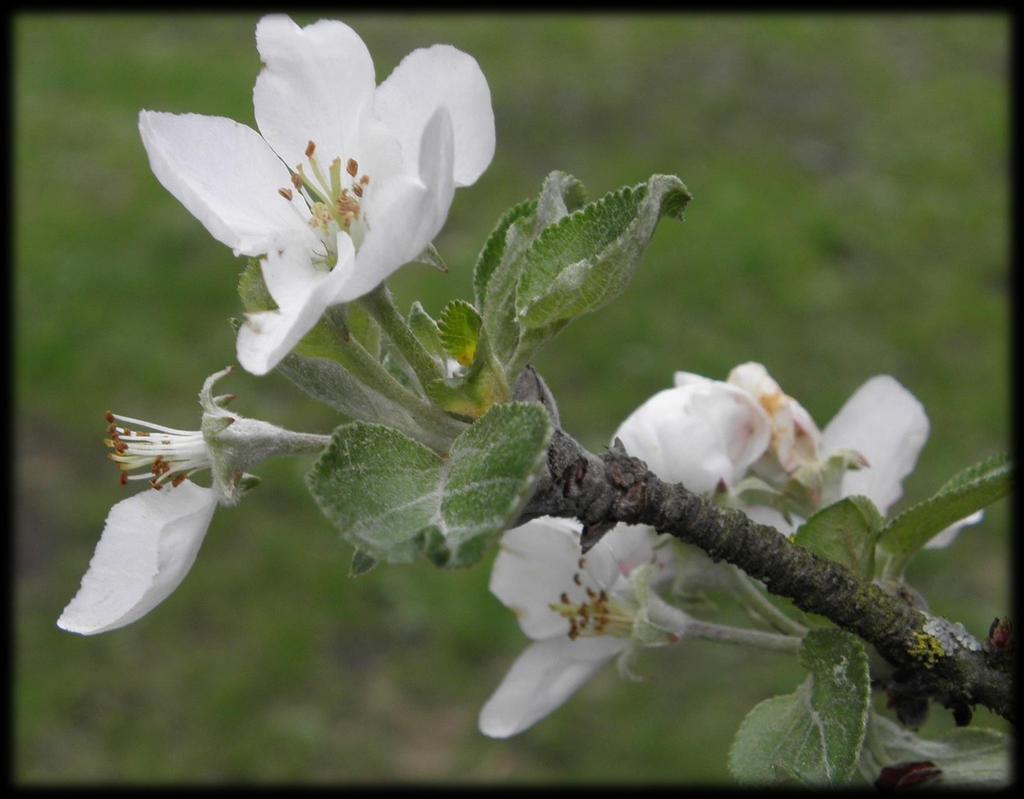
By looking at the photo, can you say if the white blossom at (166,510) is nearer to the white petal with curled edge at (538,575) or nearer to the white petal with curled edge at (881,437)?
the white petal with curled edge at (538,575)

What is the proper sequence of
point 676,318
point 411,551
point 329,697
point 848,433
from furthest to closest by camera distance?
point 676,318
point 329,697
point 848,433
point 411,551

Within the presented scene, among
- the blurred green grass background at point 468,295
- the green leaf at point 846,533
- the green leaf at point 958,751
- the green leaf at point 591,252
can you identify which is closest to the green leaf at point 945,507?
the green leaf at point 846,533

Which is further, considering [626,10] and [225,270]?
[626,10]

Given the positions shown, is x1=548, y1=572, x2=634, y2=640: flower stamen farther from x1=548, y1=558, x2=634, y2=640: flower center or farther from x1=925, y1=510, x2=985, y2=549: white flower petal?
x1=925, y1=510, x2=985, y2=549: white flower petal

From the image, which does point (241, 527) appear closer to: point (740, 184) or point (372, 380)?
point (740, 184)

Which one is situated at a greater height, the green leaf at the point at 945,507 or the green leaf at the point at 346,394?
the green leaf at the point at 945,507


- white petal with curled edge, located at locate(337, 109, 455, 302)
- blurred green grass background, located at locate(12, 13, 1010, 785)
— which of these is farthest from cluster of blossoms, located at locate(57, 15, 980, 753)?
blurred green grass background, located at locate(12, 13, 1010, 785)

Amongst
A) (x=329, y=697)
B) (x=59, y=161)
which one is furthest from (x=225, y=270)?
(x=329, y=697)
